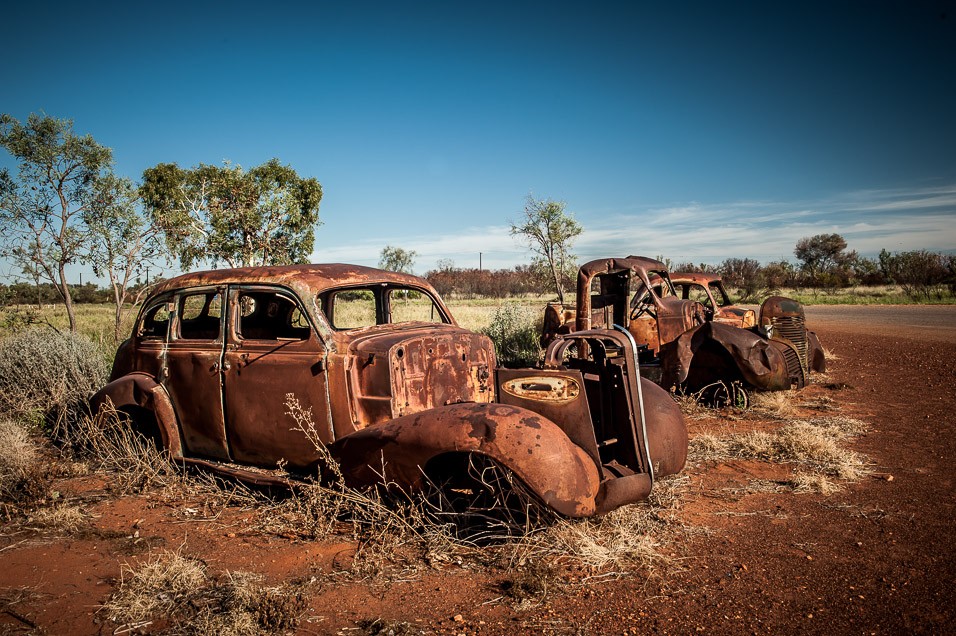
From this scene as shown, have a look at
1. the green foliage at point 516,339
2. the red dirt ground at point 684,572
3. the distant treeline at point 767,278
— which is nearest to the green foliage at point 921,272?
the distant treeline at point 767,278

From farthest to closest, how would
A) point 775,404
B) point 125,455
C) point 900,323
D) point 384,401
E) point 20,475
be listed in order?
1. point 900,323
2. point 775,404
3. point 125,455
4. point 20,475
5. point 384,401

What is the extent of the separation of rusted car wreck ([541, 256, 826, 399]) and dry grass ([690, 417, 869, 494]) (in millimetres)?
990

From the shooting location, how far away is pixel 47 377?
6789 millimetres

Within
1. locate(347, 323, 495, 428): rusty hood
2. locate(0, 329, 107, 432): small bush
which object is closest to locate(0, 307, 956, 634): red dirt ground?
locate(347, 323, 495, 428): rusty hood

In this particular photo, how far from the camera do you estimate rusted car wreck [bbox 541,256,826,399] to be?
6.95 metres

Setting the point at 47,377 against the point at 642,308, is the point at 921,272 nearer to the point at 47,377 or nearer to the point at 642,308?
the point at 642,308

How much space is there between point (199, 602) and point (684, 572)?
8.61 feet

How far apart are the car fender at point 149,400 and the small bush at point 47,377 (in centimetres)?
227

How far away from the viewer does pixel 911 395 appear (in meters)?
7.71

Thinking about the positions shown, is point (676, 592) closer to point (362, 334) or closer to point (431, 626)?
point (431, 626)

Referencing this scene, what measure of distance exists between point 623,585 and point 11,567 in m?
3.62

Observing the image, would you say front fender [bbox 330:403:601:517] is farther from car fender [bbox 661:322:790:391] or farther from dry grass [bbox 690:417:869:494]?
car fender [bbox 661:322:790:391]

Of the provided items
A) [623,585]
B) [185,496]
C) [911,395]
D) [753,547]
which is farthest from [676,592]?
[911,395]

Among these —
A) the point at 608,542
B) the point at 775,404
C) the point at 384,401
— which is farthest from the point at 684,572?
the point at 775,404
